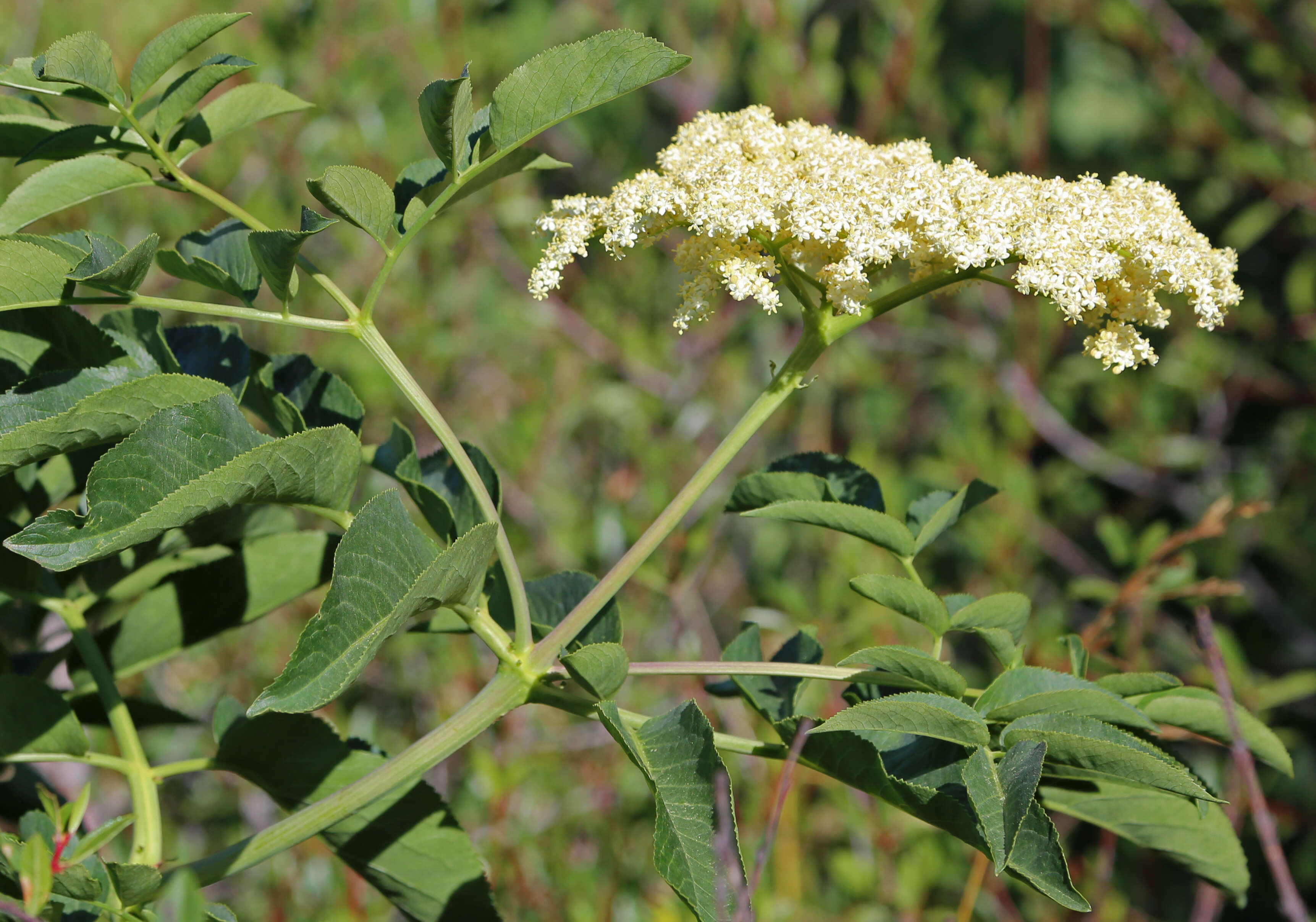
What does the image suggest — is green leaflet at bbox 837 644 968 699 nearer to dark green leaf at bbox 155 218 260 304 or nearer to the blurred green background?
dark green leaf at bbox 155 218 260 304

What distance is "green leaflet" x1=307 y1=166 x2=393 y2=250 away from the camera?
1.53 ft

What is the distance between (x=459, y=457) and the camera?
527 millimetres

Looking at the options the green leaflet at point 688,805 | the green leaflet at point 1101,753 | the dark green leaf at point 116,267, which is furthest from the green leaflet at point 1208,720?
the dark green leaf at point 116,267

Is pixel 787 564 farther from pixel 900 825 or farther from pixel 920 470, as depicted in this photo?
pixel 900 825

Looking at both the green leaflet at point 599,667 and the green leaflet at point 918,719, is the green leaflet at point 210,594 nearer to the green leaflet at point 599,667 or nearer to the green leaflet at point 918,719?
the green leaflet at point 599,667

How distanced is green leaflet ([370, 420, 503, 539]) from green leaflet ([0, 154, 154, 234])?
0.20 m

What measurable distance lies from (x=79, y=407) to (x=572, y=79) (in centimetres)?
29

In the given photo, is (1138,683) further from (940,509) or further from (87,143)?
(87,143)

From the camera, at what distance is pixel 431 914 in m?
0.65

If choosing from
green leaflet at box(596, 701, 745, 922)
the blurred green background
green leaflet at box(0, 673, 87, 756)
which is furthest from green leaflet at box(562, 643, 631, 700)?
the blurred green background

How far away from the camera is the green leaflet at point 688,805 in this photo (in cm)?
45

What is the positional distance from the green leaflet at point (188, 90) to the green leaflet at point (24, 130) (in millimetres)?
55

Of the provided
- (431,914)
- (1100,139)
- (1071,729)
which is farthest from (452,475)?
(1100,139)

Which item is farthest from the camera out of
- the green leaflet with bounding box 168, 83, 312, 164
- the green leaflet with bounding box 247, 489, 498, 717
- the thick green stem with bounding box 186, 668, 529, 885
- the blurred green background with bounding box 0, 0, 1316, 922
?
the blurred green background with bounding box 0, 0, 1316, 922
